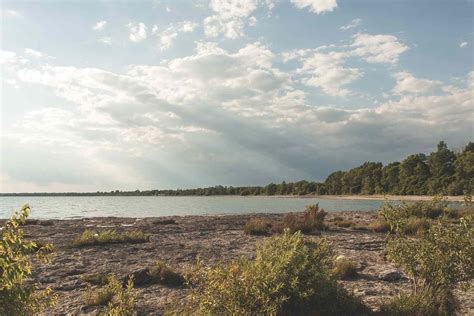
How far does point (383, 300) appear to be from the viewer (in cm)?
913

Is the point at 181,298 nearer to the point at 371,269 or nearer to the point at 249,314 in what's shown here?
the point at 249,314

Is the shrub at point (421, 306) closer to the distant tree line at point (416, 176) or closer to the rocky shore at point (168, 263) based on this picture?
the rocky shore at point (168, 263)

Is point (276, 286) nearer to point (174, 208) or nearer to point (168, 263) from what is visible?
point (168, 263)

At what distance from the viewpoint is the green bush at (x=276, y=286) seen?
6922mm

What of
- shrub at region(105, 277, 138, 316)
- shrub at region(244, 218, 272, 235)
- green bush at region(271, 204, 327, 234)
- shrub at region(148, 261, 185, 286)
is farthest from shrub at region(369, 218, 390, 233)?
shrub at region(105, 277, 138, 316)

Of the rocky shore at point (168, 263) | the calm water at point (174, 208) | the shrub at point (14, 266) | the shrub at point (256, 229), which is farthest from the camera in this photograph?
the calm water at point (174, 208)

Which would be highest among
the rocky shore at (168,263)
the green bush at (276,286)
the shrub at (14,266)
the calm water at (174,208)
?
the shrub at (14,266)

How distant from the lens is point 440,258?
26.2 feet

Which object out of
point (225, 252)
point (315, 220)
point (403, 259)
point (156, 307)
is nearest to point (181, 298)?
point (156, 307)

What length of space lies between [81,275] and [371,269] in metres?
9.95

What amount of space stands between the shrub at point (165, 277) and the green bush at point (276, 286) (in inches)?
142

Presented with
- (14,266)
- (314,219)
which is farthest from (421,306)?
(314,219)

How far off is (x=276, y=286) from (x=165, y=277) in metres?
5.46

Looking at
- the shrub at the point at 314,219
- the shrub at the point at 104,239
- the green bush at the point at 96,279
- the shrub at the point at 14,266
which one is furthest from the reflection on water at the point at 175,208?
the shrub at the point at 14,266
